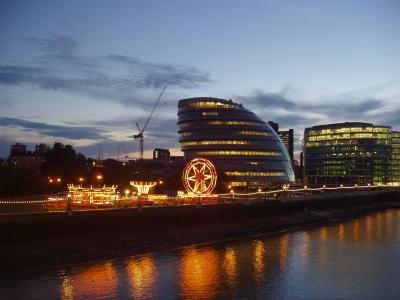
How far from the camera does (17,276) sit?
32.8 metres

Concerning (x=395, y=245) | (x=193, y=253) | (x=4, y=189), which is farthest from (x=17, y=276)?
(x=4, y=189)

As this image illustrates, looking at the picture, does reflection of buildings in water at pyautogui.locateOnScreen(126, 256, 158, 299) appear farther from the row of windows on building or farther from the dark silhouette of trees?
the row of windows on building

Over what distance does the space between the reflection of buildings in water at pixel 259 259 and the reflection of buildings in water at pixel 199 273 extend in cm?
304

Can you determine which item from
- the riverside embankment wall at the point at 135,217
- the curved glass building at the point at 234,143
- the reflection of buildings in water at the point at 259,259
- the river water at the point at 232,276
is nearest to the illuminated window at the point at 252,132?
the curved glass building at the point at 234,143

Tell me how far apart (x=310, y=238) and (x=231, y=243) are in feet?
38.2

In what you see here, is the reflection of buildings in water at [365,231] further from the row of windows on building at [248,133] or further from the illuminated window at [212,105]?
the illuminated window at [212,105]

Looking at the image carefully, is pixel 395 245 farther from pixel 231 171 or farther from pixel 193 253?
pixel 231 171

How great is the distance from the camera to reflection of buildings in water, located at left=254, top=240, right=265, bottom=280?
119 feet

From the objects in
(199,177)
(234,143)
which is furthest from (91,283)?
(234,143)

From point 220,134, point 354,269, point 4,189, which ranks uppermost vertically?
point 220,134

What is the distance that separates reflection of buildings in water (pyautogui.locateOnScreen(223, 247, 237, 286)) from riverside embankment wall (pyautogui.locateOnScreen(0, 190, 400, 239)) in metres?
10.1

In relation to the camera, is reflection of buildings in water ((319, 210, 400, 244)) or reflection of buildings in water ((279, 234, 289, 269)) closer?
reflection of buildings in water ((279, 234, 289, 269))

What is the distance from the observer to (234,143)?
484 feet

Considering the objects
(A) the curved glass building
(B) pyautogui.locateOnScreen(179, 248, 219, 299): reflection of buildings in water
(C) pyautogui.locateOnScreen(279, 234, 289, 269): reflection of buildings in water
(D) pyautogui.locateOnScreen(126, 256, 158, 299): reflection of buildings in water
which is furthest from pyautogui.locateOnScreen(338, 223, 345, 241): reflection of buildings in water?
(A) the curved glass building
